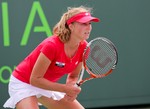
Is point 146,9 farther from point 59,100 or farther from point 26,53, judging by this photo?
point 59,100

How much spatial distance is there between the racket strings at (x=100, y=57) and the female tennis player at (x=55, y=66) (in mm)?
90

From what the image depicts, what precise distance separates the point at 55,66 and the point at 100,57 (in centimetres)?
39

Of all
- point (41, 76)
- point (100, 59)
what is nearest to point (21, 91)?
point (41, 76)

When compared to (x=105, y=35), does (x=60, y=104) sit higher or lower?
lower

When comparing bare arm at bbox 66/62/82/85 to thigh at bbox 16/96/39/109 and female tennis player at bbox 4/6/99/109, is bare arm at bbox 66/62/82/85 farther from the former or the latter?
thigh at bbox 16/96/39/109

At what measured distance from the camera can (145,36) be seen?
5.56 meters

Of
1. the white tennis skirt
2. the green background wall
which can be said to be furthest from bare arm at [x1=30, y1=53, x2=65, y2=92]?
the green background wall

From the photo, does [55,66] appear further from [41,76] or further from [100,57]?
[100,57]

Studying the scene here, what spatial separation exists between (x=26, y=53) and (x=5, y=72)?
0.30 metres

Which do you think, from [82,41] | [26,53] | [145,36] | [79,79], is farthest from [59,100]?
[145,36]

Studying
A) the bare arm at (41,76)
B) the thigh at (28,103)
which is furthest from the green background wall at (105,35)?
the bare arm at (41,76)

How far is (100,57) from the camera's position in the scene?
3.70 metres

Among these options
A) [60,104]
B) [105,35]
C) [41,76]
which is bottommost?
[60,104]

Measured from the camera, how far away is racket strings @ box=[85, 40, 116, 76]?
12.1ft
